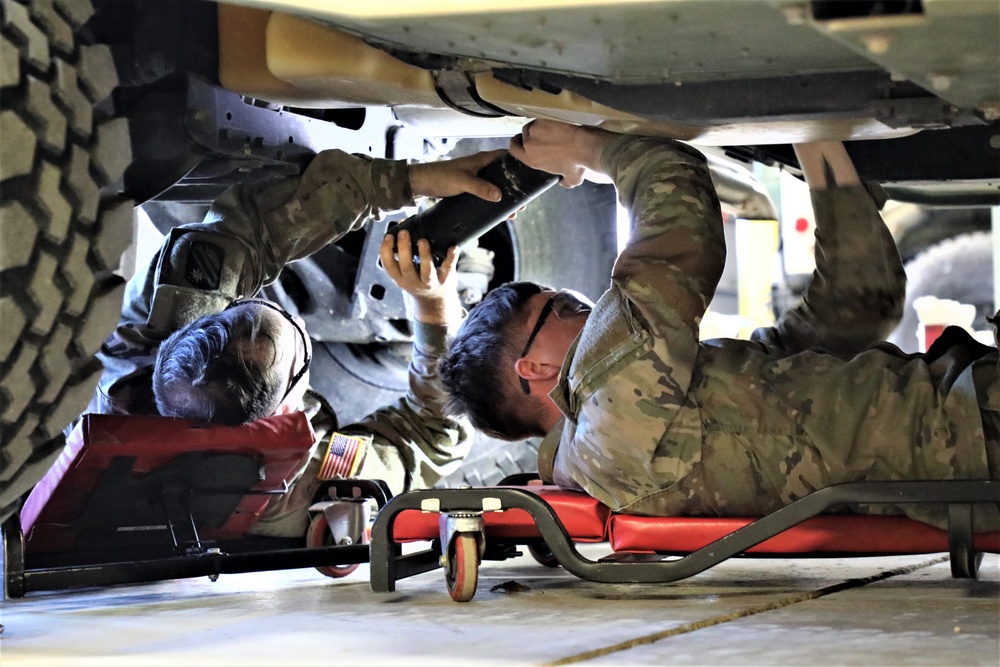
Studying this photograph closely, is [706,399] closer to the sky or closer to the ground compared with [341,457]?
closer to the sky

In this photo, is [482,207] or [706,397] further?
[482,207]

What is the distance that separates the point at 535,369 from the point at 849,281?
0.72 metres

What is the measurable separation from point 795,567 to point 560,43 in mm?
1635

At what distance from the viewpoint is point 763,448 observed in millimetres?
2221

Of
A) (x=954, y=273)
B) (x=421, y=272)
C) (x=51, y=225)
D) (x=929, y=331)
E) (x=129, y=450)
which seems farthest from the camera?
(x=954, y=273)

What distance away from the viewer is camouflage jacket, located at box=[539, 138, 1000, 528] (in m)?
2.15

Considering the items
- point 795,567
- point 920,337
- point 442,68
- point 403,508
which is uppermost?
point 442,68

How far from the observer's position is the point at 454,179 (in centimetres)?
271

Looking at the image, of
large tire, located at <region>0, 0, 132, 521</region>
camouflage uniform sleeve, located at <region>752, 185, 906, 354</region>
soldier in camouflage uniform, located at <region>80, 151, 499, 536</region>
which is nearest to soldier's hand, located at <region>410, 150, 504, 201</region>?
soldier in camouflage uniform, located at <region>80, 151, 499, 536</region>

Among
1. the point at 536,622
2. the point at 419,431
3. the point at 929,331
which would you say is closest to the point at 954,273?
the point at 929,331

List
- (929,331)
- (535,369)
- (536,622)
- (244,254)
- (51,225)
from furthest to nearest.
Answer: (929,331)
(244,254)
(535,369)
(536,622)
(51,225)

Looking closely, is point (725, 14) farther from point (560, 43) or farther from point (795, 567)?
point (795, 567)

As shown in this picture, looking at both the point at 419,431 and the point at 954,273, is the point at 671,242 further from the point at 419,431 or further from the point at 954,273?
the point at 954,273

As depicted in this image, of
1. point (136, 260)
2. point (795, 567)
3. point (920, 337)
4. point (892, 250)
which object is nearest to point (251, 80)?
point (892, 250)
